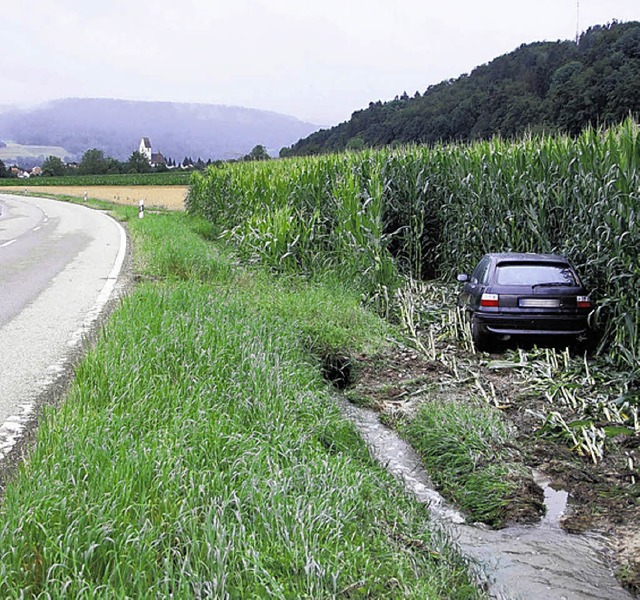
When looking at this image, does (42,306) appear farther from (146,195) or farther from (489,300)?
(146,195)

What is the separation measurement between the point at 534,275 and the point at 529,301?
422 millimetres

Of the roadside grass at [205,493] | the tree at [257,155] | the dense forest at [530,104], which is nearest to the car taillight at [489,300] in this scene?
the roadside grass at [205,493]

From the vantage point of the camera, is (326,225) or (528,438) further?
(326,225)


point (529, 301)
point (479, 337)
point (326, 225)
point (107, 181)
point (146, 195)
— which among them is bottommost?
point (107, 181)

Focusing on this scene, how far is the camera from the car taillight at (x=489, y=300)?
9812mm

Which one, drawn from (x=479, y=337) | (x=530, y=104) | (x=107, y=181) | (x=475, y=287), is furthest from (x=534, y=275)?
(x=107, y=181)

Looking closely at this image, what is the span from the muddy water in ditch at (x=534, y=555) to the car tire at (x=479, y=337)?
153 inches

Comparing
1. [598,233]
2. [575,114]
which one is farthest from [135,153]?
[598,233]

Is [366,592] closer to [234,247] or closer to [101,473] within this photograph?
[101,473]

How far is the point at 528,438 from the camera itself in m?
7.03

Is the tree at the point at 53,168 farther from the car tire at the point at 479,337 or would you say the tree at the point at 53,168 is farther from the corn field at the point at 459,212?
the car tire at the point at 479,337

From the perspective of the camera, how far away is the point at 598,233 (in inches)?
383

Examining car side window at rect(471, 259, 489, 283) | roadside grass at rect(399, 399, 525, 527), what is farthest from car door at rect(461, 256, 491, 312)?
roadside grass at rect(399, 399, 525, 527)

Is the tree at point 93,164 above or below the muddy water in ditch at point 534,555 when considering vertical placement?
below
